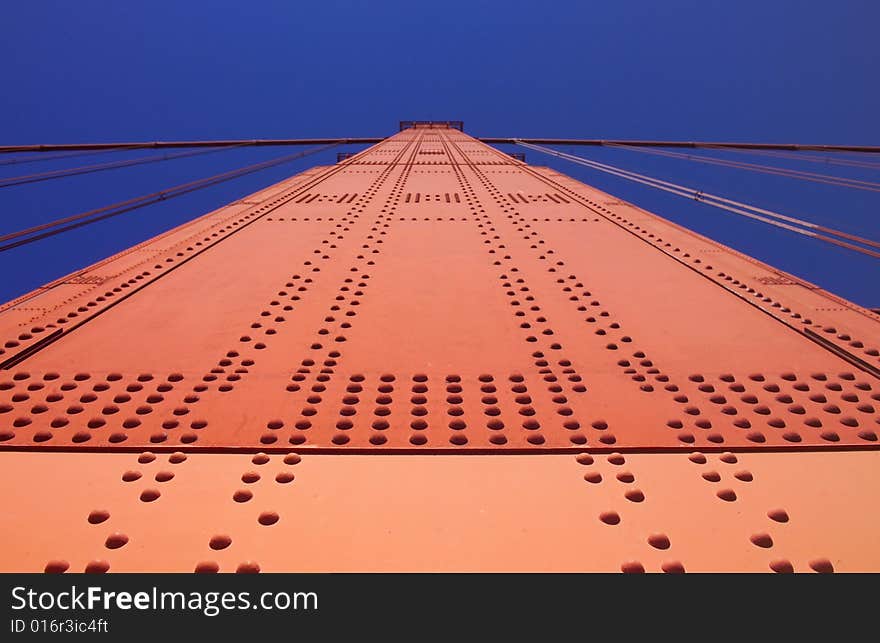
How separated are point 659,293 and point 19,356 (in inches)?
135

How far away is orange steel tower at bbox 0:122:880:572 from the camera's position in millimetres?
1669

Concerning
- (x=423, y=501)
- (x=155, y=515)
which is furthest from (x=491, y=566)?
(x=155, y=515)

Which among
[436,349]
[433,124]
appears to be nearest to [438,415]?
[436,349]

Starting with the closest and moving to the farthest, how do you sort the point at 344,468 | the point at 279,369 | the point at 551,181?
the point at 344,468 → the point at 279,369 → the point at 551,181

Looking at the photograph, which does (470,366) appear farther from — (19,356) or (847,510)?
(19,356)

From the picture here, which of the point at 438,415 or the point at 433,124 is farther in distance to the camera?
the point at 433,124

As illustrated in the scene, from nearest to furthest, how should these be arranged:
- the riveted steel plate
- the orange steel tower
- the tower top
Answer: the orange steel tower
the riveted steel plate
the tower top

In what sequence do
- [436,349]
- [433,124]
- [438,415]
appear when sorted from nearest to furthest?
[438,415], [436,349], [433,124]

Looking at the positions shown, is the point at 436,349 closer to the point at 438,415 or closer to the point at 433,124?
the point at 438,415

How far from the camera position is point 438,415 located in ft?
7.73

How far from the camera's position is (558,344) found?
2.98 meters

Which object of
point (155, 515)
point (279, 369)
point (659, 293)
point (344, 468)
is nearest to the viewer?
point (155, 515)

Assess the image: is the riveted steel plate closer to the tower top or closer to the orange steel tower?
the orange steel tower

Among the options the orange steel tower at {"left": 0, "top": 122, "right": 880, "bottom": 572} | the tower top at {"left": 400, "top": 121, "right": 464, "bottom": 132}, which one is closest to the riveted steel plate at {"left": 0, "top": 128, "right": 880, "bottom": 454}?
the orange steel tower at {"left": 0, "top": 122, "right": 880, "bottom": 572}
